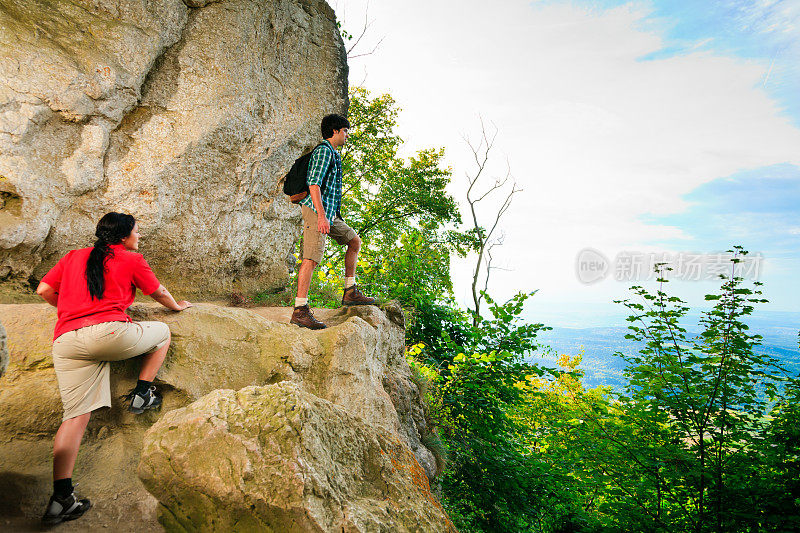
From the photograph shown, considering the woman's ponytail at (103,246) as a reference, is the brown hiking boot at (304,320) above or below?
below

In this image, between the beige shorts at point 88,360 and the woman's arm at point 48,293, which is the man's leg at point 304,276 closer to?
the beige shorts at point 88,360

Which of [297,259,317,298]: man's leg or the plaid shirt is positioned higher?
the plaid shirt

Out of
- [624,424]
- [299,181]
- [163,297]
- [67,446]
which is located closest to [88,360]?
[67,446]

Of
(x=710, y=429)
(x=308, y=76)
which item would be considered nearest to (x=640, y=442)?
(x=710, y=429)

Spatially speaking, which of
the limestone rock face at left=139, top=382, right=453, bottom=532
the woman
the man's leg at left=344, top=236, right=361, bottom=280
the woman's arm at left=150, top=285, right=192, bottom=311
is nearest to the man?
the man's leg at left=344, top=236, right=361, bottom=280

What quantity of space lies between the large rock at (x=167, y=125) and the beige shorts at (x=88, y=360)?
2.51 m

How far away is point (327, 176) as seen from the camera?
5.11 m

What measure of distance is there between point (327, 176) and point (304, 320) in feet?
5.90

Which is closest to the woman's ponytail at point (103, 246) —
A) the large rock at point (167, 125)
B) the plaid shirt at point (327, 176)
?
the plaid shirt at point (327, 176)

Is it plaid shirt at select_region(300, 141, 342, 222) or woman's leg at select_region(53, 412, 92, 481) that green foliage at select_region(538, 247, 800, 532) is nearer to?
plaid shirt at select_region(300, 141, 342, 222)

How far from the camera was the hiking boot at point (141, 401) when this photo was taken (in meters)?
3.41

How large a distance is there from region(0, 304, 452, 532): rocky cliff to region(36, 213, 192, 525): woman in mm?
271

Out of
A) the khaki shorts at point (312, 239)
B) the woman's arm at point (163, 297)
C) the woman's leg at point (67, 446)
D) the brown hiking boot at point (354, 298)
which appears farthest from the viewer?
the brown hiking boot at point (354, 298)

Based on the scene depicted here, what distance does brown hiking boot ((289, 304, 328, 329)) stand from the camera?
5035 millimetres
